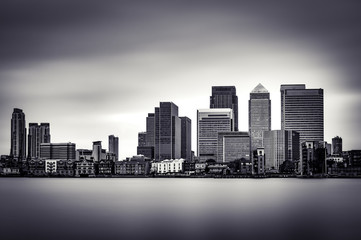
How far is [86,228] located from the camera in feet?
237

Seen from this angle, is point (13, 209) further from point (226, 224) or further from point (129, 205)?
point (226, 224)

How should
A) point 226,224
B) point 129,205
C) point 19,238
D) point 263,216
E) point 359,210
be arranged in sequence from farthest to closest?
point 129,205 < point 359,210 < point 263,216 < point 226,224 < point 19,238

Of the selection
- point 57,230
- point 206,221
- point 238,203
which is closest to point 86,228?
point 57,230

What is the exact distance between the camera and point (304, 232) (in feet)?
230

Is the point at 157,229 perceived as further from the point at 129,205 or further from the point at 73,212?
the point at 129,205

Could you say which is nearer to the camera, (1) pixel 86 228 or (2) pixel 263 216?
(1) pixel 86 228

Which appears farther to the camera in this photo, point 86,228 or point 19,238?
point 86,228

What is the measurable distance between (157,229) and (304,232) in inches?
724

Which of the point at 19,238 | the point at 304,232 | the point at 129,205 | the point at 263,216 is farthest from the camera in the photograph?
the point at 129,205

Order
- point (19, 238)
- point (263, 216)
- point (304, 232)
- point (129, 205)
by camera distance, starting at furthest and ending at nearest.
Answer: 1. point (129, 205)
2. point (263, 216)
3. point (304, 232)
4. point (19, 238)

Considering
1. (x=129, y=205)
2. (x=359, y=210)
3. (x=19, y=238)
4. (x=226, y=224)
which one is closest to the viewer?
(x=19, y=238)

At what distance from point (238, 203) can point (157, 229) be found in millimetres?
43641

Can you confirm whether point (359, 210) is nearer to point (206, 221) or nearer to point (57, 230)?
point (206, 221)

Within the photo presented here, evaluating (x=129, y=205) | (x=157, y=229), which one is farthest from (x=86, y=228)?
(x=129, y=205)
